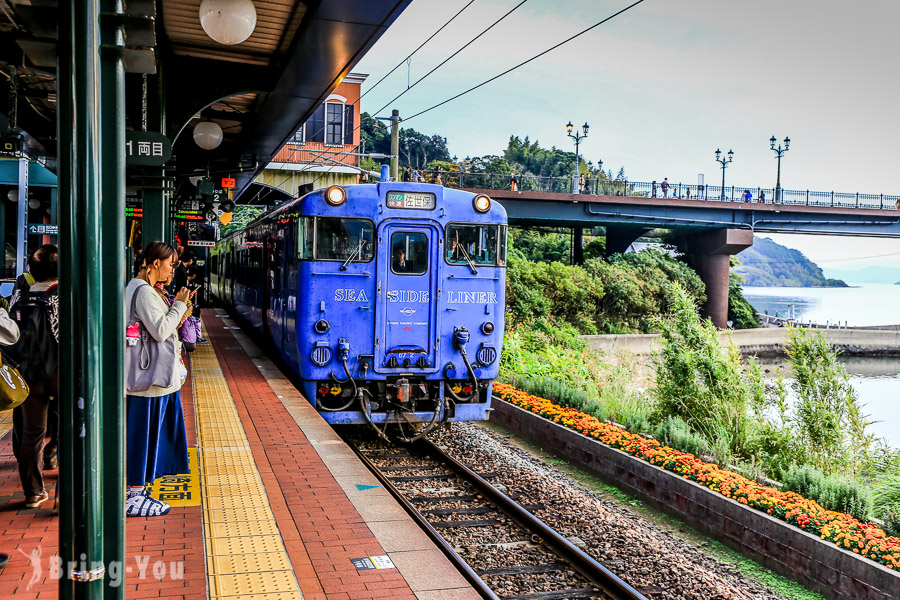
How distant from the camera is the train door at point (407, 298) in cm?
983

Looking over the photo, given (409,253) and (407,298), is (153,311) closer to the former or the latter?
(407,298)

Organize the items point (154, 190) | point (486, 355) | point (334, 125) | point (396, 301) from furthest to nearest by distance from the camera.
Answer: point (334, 125), point (154, 190), point (486, 355), point (396, 301)

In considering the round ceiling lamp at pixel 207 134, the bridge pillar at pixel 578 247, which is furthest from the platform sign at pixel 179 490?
the bridge pillar at pixel 578 247

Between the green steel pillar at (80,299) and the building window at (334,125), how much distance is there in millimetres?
32795

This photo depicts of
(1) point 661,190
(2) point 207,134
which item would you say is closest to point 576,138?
(1) point 661,190

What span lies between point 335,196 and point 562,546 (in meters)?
5.09

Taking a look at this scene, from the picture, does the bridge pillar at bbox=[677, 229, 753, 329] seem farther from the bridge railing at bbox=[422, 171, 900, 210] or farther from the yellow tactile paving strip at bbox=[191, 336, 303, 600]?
the yellow tactile paving strip at bbox=[191, 336, 303, 600]

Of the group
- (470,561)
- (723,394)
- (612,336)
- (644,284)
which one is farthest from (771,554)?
(644,284)

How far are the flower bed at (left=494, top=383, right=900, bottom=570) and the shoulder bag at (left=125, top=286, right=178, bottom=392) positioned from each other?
18.8 ft

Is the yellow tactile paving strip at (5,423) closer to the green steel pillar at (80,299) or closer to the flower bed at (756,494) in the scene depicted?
the green steel pillar at (80,299)

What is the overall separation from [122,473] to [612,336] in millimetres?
29789

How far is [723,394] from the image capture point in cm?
1158

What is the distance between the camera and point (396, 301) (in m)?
9.88

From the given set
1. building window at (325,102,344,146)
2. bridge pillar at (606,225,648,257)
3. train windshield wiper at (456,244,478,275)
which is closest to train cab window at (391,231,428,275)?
train windshield wiper at (456,244,478,275)
